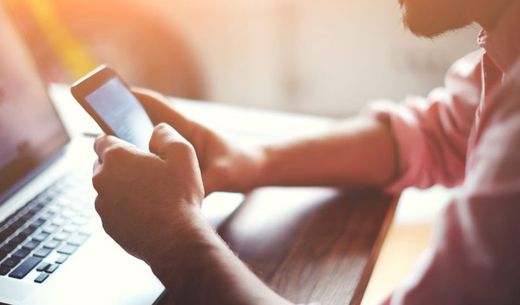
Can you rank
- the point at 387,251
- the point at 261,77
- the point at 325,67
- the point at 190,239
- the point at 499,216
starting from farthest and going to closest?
the point at 261,77, the point at 325,67, the point at 387,251, the point at 190,239, the point at 499,216

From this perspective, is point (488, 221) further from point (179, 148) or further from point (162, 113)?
point (162, 113)

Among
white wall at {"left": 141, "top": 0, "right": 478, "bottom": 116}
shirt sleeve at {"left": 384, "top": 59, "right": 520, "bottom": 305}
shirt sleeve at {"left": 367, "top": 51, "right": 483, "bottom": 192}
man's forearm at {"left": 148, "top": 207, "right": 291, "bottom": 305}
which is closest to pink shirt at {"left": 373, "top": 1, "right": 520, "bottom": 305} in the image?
shirt sleeve at {"left": 384, "top": 59, "right": 520, "bottom": 305}

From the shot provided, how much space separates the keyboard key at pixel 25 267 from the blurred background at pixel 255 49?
1161 mm

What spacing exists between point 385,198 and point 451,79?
0.68ft

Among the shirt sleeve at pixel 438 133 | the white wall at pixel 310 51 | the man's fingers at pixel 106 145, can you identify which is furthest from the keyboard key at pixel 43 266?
the white wall at pixel 310 51

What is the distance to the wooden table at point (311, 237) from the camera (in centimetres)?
61

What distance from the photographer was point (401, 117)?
2.71 feet

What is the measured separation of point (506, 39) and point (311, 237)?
1.05ft

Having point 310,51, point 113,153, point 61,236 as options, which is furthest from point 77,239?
point 310,51

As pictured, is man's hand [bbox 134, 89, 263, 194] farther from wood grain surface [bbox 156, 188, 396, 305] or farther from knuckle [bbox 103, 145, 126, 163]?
knuckle [bbox 103, 145, 126, 163]

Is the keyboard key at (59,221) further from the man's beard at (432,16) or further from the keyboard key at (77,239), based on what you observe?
the man's beard at (432,16)

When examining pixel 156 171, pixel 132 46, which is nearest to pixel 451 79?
pixel 156 171

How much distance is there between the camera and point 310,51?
1.82 meters

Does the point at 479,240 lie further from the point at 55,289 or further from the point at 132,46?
the point at 132,46
